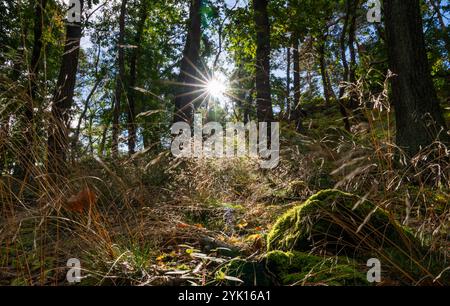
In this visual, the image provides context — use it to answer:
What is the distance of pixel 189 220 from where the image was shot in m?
2.98

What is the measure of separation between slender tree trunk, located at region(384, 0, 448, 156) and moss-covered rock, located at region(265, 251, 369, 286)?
2.99 meters

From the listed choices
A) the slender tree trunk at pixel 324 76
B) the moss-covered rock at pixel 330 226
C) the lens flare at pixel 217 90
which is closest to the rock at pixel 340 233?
the moss-covered rock at pixel 330 226

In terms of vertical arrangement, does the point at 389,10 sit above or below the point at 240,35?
below

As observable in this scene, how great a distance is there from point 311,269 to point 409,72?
143 inches

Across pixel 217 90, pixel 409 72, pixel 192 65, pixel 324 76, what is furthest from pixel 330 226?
pixel 192 65

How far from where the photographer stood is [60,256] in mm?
2328

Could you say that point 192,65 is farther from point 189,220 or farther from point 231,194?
point 189,220

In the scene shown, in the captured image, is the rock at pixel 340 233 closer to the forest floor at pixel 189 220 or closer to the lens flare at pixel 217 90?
the forest floor at pixel 189 220

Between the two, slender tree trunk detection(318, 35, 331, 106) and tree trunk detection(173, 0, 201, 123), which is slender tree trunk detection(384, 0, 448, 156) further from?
tree trunk detection(173, 0, 201, 123)

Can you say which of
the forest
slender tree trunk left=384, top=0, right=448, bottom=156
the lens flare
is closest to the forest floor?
the forest
